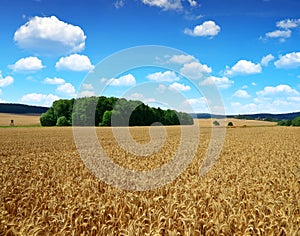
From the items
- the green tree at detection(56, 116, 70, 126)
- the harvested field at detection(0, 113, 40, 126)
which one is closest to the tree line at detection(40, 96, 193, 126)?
the green tree at detection(56, 116, 70, 126)

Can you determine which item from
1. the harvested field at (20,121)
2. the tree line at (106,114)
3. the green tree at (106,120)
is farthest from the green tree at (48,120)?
the green tree at (106,120)

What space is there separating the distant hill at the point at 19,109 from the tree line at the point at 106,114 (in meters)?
46.7

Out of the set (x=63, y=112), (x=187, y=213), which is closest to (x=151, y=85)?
(x=187, y=213)

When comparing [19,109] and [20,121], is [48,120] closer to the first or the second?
[20,121]

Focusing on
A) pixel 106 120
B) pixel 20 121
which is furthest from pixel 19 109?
pixel 106 120

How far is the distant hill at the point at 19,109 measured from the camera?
424 feet

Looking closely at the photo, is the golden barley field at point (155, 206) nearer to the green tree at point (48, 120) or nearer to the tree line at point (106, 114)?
the tree line at point (106, 114)

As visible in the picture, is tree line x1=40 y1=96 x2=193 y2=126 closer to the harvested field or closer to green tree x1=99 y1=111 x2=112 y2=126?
green tree x1=99 y1=111 x2=112 y2=126

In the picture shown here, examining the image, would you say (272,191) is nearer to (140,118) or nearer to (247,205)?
(247,205)

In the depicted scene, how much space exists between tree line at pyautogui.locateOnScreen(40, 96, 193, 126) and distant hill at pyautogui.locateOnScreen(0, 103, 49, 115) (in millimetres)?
46650

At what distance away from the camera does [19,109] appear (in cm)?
13538

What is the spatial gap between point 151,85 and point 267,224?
1678 centimetres

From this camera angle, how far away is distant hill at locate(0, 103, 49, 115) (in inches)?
5094

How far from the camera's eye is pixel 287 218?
595 cm
